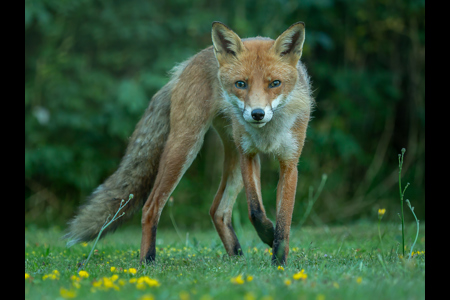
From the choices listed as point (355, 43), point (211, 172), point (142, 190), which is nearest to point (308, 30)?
point (355, 43)

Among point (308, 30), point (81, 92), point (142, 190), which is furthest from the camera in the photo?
point (81, 92)

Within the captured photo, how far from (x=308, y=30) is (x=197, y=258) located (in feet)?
18.7

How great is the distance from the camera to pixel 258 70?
12.9 ft

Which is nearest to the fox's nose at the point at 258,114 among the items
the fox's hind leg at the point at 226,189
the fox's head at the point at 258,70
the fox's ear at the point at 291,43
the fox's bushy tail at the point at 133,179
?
the fox's head at the point at 258,70

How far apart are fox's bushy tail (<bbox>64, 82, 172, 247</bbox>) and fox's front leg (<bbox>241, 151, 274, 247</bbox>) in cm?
117

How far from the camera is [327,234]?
20.6ft

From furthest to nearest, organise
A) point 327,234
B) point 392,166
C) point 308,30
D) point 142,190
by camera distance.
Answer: point 392,166 → point 308,30 → point 327,234 → point 142,190

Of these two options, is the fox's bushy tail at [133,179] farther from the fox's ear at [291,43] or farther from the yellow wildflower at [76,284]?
the yellow wildflower at [76,284]

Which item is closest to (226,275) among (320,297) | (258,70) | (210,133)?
(320,297)

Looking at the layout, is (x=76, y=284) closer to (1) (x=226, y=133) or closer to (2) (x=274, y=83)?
(2) (x=274, y=83)

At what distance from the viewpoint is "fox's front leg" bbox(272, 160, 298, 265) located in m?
3.93

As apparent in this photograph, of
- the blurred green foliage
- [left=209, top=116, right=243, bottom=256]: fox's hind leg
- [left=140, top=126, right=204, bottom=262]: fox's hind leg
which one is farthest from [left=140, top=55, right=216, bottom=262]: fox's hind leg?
the blurred green foliage

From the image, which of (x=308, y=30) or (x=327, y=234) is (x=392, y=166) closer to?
(x=308, y=30)
